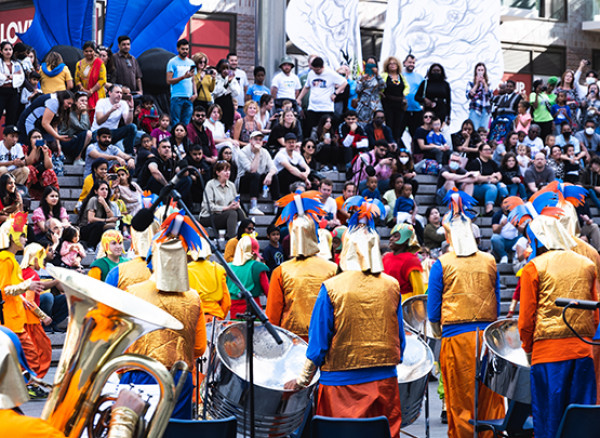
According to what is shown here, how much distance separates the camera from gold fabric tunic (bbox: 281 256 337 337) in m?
6.96

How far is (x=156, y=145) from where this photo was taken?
12.7 meters

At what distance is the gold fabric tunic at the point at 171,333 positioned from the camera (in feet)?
17.8

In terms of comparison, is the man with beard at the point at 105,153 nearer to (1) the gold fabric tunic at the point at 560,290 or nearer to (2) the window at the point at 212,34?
(1) the gold fabric tunic at the point at 560,290

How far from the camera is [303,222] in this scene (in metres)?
6.92

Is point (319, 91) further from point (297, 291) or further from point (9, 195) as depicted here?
point (297, 291)

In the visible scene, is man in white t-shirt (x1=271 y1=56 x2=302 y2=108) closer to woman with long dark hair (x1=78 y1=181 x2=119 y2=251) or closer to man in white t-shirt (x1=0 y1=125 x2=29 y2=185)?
woman with long dark hair (x1=78 y1=181 x2=119 y2=251)

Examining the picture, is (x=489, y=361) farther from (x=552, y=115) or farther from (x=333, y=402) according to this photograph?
(x=552, y=115)

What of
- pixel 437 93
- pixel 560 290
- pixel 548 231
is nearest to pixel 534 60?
pixel 437 93

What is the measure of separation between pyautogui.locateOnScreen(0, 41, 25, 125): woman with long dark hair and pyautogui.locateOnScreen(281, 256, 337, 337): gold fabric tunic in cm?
701

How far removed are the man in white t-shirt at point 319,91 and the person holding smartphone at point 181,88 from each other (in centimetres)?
191

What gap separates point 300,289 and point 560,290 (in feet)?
6.04

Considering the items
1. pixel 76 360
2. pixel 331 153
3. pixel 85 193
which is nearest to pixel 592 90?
pixel 331 153

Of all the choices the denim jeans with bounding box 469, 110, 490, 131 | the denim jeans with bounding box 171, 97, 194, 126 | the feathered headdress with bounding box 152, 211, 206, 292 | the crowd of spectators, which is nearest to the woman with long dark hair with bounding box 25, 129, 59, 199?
the crowd of spectators

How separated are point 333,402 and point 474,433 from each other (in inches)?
65.5
